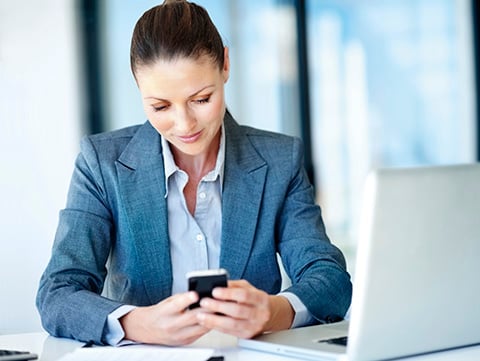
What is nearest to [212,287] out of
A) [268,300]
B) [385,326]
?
[268,300]

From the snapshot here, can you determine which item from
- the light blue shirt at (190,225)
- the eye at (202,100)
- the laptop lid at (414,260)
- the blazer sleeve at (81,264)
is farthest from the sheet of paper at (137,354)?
the eye at (202,100)

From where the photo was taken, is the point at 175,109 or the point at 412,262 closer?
the point at 412,262

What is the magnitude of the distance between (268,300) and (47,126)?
3.08 meters

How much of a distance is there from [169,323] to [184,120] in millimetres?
538

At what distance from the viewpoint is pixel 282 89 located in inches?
229

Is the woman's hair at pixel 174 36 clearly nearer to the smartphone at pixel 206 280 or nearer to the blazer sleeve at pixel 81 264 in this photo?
the blazer sleeve at pixel 81 264

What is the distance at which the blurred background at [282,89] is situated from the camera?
452 cm

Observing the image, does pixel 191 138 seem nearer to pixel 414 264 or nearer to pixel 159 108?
pixel 159 108

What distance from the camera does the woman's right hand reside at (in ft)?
5.72

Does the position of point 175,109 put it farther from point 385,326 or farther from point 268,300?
point 385,326

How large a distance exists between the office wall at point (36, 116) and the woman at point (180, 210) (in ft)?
6.22

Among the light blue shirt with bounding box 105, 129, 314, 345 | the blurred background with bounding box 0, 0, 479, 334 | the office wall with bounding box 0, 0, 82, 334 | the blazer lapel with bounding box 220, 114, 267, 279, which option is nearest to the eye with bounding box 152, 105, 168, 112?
the light blue shirt with bounding box 105, 129, 314, 345

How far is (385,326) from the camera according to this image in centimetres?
154

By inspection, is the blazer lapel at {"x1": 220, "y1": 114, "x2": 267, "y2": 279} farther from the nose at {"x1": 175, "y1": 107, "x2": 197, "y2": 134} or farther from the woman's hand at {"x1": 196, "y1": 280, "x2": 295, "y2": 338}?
the woman's hand at {"x1": 196, "y1": 280, "x2": 295, "y2": 338}
